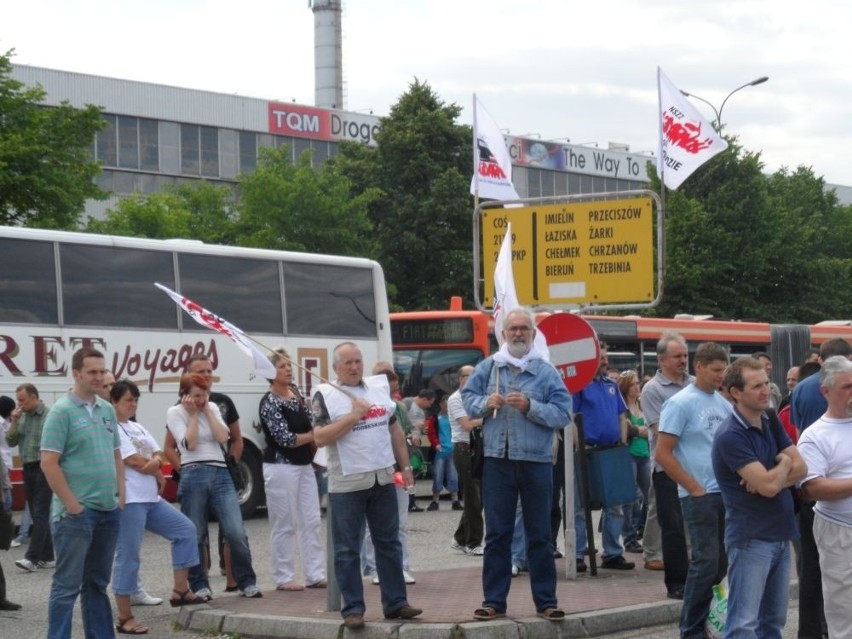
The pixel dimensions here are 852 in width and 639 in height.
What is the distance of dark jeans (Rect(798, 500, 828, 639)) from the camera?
8.62m

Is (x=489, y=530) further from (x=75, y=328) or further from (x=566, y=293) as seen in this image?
(x=75, y=328)

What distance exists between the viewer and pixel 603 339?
2678 cm

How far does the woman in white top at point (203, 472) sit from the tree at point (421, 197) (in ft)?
117

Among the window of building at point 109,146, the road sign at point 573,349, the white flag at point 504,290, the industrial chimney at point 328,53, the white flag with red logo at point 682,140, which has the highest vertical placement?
the industrial chimney at point 328,53

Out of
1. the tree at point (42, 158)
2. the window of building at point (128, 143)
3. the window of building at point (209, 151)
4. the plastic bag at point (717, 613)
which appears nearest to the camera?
the plastic bag at point (717, 613)

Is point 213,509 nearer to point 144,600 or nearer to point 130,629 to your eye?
point 144,600

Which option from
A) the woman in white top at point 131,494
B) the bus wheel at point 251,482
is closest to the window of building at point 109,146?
the bus wheel at point 251,482

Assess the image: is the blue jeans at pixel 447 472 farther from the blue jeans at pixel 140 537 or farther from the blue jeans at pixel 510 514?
the blue jeans at pixel 510 514

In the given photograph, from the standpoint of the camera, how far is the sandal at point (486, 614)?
364 inches

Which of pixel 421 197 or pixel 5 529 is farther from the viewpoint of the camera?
pixel 421 197

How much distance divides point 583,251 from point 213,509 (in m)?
4.65

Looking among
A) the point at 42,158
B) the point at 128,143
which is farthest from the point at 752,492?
the point at 128,143

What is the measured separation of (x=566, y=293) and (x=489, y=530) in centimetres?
522

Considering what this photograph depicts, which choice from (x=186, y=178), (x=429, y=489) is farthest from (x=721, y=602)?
(x=186, y=178)
